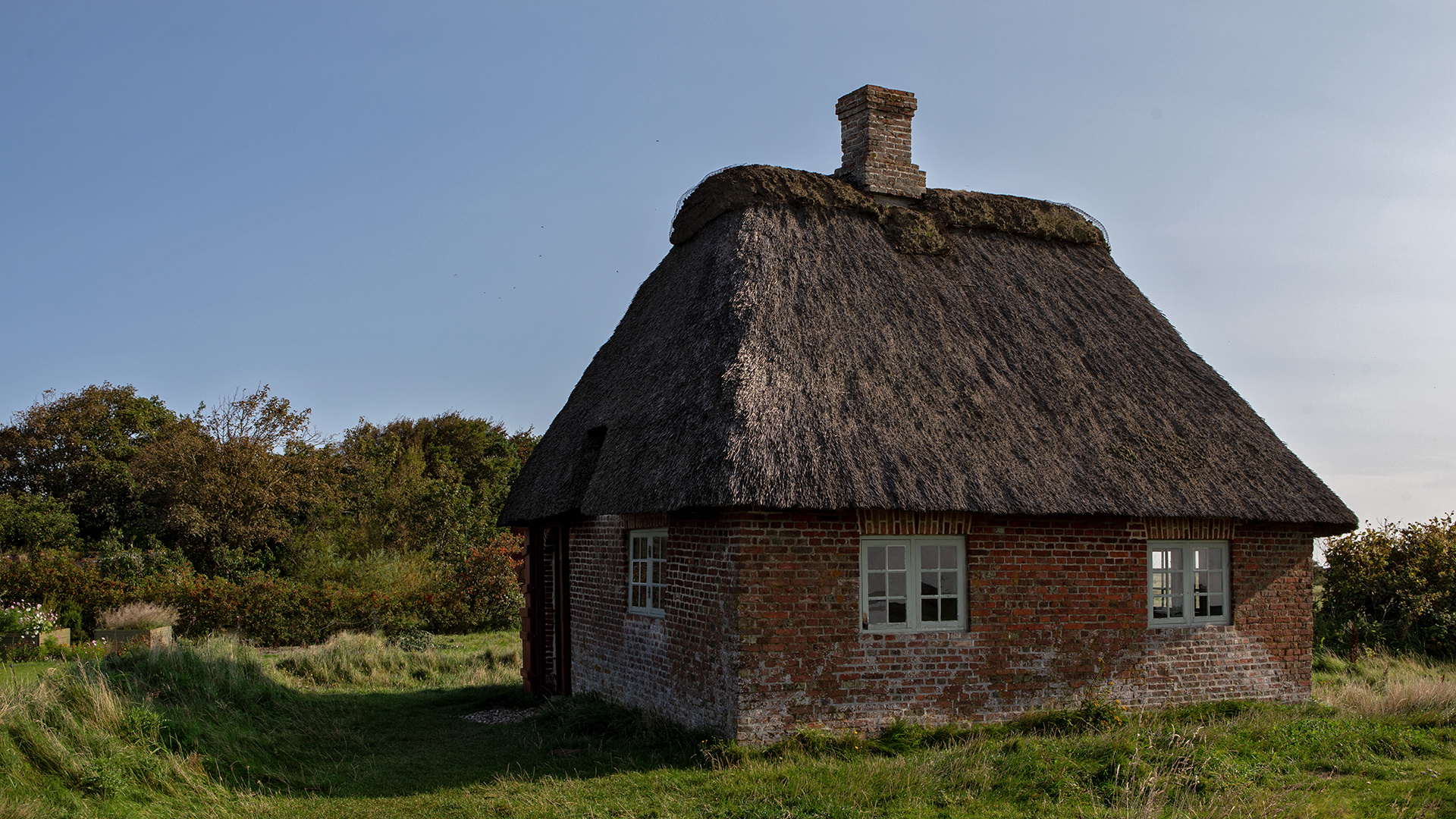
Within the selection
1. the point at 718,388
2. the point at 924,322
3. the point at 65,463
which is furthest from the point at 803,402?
the point at 65,463

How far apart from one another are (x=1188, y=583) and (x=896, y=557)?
11.6 feet

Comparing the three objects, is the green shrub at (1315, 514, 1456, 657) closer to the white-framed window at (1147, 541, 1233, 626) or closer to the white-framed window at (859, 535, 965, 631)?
the white-framed window at (1147, 541, 1233, 626)

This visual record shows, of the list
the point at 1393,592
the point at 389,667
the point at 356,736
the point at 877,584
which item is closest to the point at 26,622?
the point at 389,667

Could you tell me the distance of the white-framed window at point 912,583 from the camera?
9.20m

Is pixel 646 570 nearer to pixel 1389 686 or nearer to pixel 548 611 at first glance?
pixel 548 611

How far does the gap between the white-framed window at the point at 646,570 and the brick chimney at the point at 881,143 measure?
5354mm

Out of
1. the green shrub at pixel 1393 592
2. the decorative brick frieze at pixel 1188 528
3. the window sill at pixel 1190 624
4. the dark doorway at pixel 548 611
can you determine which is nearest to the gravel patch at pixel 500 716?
the dark doorway at pixel 548 611

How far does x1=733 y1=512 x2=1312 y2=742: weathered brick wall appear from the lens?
8711 mm

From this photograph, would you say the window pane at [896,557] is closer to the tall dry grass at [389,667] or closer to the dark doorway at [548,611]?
the dark doorway at [548,611]

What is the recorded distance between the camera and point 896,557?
368 inches

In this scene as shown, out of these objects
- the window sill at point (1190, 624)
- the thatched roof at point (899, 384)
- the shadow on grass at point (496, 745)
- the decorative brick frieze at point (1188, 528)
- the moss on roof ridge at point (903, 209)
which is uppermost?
the moss on roof ridge at point (903, 209)

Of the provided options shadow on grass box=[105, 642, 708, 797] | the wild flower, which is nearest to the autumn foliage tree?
the wild flower

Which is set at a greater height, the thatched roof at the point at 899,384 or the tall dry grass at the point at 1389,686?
the thatched roof at the point at 899,384

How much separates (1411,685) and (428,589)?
712 inches
